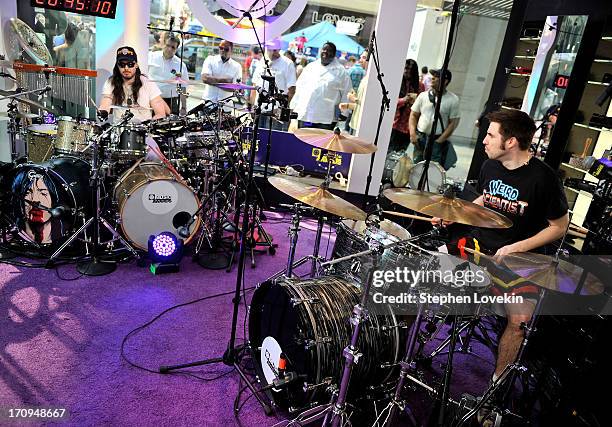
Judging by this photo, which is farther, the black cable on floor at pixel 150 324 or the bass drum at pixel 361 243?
the black cable on floor at pixel 150 324

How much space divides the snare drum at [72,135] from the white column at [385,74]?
2999 millimetres

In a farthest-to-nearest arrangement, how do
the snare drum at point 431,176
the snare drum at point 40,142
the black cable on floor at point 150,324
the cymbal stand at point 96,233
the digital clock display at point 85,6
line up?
the snare drum at point 431,176, the digital clock display at point 85,6, the snare drum at point 40,142, the cymbal stand at point 96,233, the black cable on floor at point 150,324

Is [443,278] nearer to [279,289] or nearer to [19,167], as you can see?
[279,289]

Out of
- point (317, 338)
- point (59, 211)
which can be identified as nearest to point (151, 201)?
point (59, 211)

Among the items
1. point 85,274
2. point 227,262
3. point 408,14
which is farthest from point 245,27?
point 85,274

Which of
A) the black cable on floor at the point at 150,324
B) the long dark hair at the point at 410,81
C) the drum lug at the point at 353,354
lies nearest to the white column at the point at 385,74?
the long dark hair at the point at 410,81

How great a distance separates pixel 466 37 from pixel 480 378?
722 cm

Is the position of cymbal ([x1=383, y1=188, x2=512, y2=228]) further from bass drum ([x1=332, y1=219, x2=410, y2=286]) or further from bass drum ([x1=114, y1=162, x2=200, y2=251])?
bass drum ([x1=114, y1=162, x2=200, y2=251])

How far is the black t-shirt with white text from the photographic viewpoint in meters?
2.73

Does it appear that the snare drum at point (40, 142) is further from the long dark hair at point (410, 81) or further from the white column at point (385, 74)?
the long dark hair at point (410, 81)

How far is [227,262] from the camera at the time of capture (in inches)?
163

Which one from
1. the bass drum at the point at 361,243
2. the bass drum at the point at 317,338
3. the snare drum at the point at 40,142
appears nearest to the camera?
the bass drum at the point at 317,338

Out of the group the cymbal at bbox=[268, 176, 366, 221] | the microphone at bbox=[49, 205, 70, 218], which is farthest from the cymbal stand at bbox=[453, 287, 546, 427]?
the microphone at bbox=[49, 205, 70, 218]

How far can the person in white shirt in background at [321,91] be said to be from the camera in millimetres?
6016
